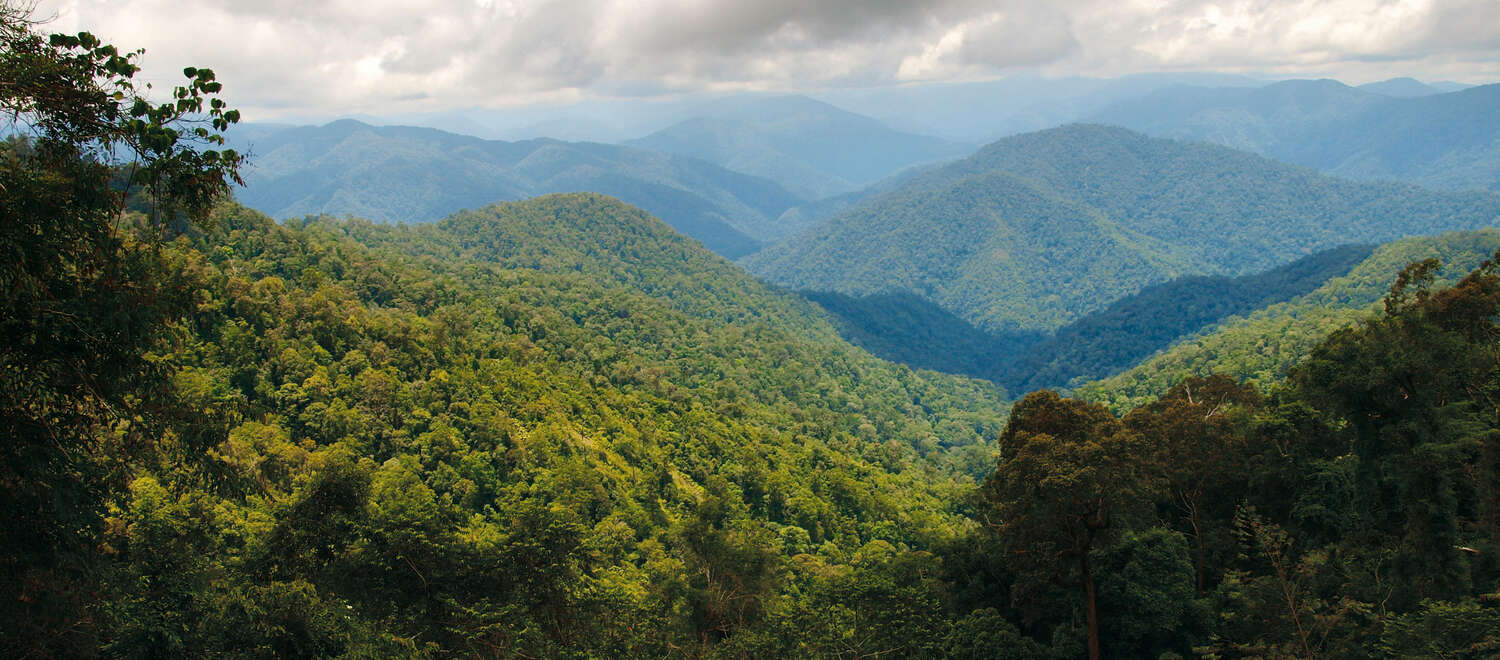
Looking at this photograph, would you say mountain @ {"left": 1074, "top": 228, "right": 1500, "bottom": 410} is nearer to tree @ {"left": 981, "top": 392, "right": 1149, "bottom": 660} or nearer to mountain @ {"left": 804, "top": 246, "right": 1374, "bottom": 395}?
mountain @ {"left": 804, "top": 246, "right": 1374, "bottom": 395}

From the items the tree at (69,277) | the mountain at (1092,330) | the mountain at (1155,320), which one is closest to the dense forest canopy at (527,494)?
the tree at (69,277)

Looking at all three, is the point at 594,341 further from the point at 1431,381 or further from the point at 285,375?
the point at 1431,381

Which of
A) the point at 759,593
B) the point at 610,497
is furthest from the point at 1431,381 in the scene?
the point at 610,497

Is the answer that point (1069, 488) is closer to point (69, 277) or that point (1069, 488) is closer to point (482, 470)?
point (69, 277)

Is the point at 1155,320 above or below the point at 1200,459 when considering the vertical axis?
below

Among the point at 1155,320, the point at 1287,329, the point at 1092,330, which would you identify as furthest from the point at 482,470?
the point at 1155,320
